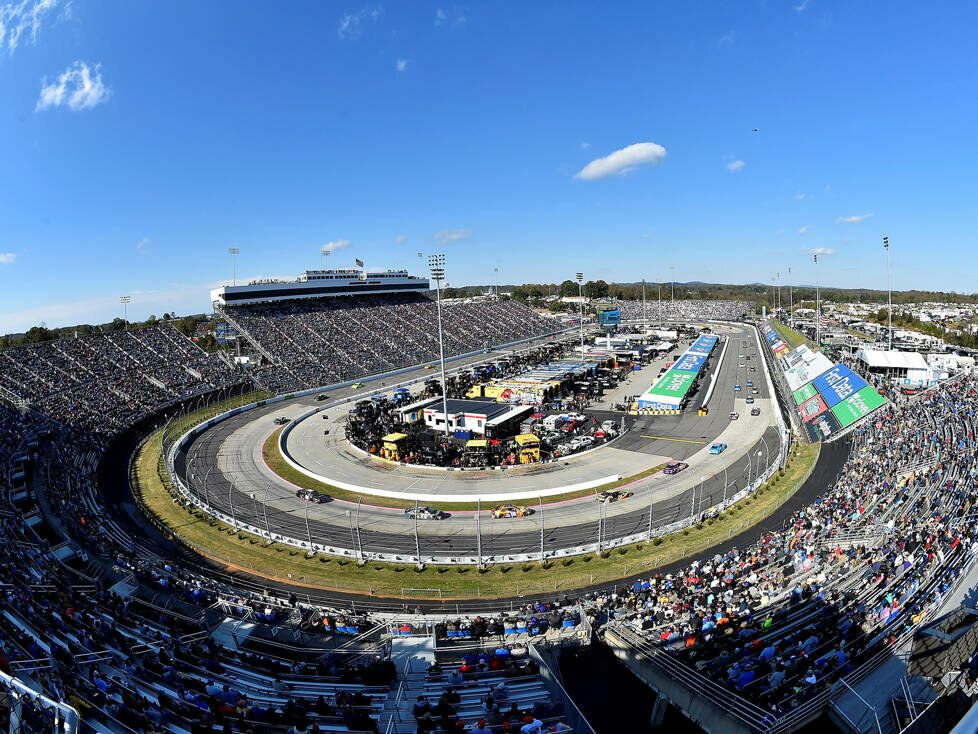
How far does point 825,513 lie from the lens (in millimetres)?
22062

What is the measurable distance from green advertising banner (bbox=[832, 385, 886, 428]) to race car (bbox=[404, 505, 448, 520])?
28.8 metres

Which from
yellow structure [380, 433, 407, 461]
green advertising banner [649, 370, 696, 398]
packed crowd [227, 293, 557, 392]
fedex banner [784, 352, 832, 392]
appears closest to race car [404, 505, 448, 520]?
yellow structure [380, 433, 407, 461]

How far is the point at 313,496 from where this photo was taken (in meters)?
30.4

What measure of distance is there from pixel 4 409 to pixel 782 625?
174 ft

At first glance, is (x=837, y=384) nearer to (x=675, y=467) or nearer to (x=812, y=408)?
(x=812, y=408)

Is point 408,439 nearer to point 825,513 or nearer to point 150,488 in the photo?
point 150,488

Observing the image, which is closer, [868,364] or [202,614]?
[202,614]

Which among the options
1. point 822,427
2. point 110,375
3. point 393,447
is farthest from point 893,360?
point 110,375

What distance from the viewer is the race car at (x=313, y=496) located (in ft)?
98.8

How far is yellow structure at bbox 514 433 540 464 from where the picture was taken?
116 ft

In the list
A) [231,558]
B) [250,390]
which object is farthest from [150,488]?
[250,390]

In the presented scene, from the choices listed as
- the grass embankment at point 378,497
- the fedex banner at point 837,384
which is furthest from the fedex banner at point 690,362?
the grass embankment at point 378,497

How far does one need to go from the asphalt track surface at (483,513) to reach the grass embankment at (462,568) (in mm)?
1120

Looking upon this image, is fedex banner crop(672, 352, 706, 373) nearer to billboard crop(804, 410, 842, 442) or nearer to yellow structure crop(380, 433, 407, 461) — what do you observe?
billboard crop(804, 410, 842, 442)
